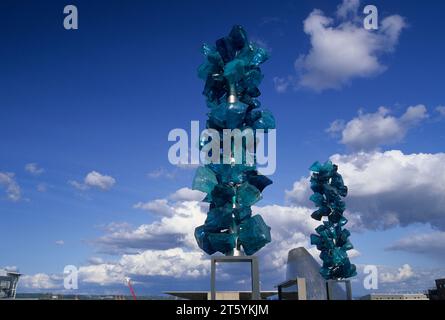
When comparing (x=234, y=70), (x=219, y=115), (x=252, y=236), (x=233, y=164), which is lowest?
(x=252, y=236)

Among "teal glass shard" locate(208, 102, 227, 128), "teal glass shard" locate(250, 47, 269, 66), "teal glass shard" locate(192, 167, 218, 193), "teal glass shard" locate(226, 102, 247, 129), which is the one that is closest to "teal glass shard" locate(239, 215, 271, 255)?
"teal glass shard" locate(192, 167, 218, 193)

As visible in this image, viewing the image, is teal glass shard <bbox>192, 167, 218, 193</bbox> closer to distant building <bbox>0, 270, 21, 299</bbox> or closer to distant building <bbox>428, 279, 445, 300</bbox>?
distant building <bbox>0, 270, 21, 299</bbox>

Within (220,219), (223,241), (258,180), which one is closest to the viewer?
(223,241)

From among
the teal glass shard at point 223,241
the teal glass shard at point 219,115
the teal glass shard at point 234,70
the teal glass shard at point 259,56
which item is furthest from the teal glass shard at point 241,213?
the teal glass shard at point 259,56

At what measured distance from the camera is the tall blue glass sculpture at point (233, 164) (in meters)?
12.5

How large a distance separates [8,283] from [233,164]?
6254cm

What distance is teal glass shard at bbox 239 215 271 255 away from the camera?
487 inches

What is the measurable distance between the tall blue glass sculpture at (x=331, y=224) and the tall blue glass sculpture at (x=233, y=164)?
16.1 m

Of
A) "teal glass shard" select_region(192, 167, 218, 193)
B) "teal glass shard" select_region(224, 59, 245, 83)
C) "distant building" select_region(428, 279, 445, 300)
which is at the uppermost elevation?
"teal glass shard" select_region(224, 59, 245, 83)

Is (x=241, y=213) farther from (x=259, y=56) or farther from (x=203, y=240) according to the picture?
(x=259, y=56)

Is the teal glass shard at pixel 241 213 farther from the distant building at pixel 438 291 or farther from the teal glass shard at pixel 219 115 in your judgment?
the distant building at pixel 438 291

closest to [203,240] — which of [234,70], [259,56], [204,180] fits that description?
[204,180]

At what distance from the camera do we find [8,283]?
6234 cm

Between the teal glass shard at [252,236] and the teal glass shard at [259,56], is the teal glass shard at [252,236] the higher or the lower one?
the lower one
